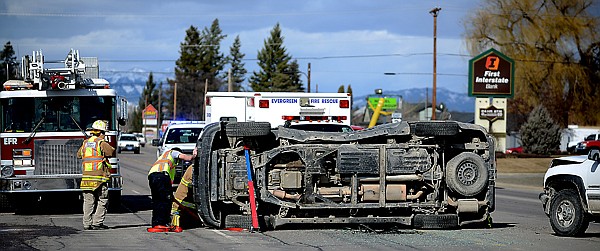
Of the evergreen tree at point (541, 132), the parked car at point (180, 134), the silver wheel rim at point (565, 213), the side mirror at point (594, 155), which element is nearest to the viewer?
the side mirror at point (594, 155)

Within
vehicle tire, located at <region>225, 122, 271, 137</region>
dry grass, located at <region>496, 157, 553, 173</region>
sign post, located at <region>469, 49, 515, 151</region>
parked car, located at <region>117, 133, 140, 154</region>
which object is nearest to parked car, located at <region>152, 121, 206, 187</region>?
vehicle tire, located at <region>225, 122, 271, 137</region>

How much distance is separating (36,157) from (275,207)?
5535 millimetres

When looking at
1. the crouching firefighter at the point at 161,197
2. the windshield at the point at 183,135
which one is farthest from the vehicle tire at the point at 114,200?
the windshield at the point at 183,135

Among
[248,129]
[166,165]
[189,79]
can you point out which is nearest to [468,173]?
[248,129]

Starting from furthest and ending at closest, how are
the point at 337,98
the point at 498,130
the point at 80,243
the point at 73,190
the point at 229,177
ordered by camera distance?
the point at 498,130 < the point at 337,98 < the point at 73,190 < the point at 229,177 < the point at 80,243

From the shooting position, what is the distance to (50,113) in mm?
16484

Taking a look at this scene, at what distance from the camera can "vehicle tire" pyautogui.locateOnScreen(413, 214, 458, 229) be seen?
→ 1317 cm

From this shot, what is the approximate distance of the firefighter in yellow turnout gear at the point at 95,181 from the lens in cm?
1368

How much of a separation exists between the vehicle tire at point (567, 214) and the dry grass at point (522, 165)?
96.4 ft

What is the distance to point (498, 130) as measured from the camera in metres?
46.7

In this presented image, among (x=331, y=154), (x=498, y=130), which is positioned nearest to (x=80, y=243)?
(x=331, y=154)

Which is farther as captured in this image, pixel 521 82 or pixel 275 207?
pixel 521 82

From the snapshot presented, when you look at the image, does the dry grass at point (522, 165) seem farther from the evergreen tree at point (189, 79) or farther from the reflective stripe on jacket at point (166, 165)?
the evergreen tree at point (189, 79)

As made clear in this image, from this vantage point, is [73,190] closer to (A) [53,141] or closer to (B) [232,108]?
(A) [53,141]
